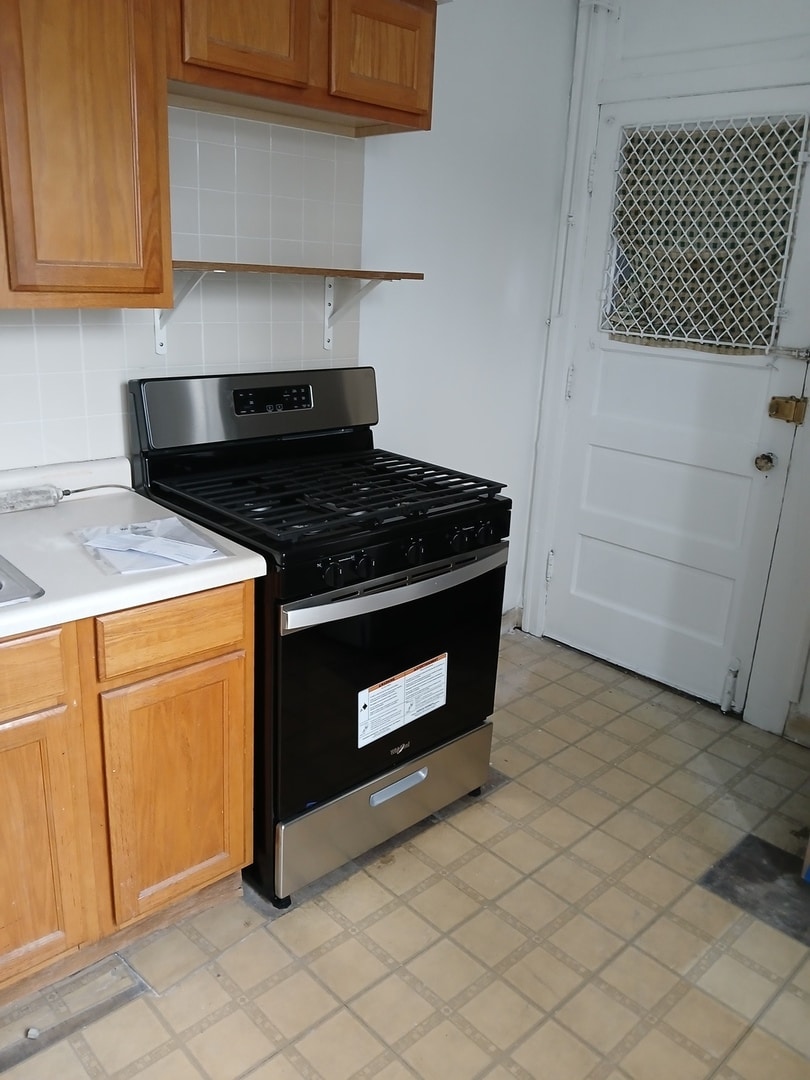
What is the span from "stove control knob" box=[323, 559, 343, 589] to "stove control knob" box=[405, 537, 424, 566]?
0.64ft

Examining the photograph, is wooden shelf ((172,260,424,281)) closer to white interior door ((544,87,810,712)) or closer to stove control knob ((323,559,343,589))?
stove control knob ((323,559,343,589))

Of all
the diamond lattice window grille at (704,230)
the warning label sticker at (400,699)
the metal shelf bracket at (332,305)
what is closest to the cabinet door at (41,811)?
the warning label sticker at (400,699)

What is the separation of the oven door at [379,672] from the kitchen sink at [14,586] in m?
0.48

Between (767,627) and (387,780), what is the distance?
4.83 ft

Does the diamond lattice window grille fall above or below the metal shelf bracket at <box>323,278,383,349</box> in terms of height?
above

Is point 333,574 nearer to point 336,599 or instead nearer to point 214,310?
point 336,599

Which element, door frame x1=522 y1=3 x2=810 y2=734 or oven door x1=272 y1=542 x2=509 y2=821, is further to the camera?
door frame x1=522 y1=3 x2=810 y2=734

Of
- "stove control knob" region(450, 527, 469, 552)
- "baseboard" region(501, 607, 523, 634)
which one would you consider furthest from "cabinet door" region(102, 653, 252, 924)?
"baseboard" region(501, 607, 523, 634)

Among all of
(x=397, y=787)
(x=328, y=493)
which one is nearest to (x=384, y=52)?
(x=328, y=493)

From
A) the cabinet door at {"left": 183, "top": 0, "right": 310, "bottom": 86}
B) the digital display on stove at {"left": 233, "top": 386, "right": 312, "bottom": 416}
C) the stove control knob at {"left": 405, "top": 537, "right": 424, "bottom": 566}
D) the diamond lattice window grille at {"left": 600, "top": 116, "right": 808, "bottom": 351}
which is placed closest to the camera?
the cabinet door at {"left": 183, "top": 0, "right": 310, "bottom": 86}

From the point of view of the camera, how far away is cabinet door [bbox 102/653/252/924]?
5.53 ft

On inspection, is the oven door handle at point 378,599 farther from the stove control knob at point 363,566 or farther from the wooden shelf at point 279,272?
Result: the wooden shelf at point 279,272

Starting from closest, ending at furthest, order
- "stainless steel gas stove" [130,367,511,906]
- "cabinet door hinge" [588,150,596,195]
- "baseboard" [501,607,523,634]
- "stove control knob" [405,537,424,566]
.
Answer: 1. "stainless steel gas stove" [130,367,511,906]
2. "stove control knob" [405,537,424,566]
3. "cabinet door hinge" [588,150,596,195]
4. "baseboard" [501,607,523,634]

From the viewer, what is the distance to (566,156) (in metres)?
3.03
